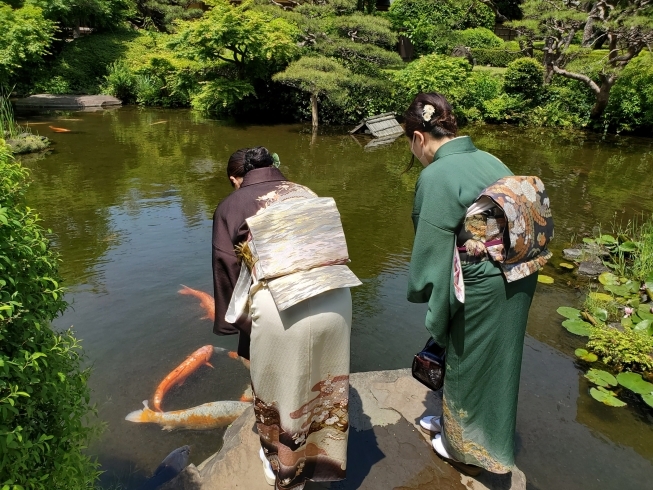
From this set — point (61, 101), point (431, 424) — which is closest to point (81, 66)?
point (61, 101)

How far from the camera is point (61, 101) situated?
16.6 meters

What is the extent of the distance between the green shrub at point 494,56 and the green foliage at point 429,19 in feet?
4.74

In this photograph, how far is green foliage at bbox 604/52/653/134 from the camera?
14109mm

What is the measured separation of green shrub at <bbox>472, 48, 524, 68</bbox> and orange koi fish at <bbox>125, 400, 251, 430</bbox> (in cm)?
1953

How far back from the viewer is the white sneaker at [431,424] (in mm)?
2673

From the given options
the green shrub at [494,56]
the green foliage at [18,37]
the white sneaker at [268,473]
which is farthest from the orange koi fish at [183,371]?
the green shrub at [494,56]

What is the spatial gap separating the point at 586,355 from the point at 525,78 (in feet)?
44.9

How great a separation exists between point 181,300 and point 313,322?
3267 millimetres

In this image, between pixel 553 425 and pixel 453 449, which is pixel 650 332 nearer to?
pixel 553 425

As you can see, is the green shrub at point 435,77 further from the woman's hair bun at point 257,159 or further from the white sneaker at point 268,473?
the white sneaker at point 268,473

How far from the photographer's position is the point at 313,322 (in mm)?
1958

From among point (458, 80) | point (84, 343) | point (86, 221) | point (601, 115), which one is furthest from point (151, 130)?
point (601, 115)

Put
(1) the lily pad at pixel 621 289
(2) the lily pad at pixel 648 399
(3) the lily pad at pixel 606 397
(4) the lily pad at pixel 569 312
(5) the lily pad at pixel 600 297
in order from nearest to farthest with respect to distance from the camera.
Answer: (2) the lily pad at pixel 648 399 < (3) the lily pad at pixel 606 397 < (4) the lily pad at pixel 569 312 < (5) the lily pad at pixel 600 297 < (1) the lily pad at pixel 621 289

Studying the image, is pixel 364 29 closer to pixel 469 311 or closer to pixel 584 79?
pixel 584 79
